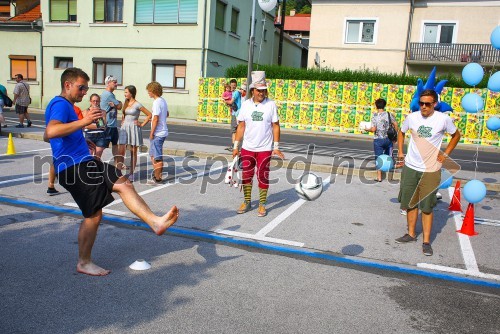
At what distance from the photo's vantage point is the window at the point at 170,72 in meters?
24.8

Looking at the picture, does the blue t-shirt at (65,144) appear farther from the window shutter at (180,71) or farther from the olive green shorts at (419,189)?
the window shutter at (180,71)

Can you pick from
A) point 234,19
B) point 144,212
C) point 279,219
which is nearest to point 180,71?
point 234,19

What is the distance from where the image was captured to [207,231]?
5594 mm

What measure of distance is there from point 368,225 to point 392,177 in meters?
3.71

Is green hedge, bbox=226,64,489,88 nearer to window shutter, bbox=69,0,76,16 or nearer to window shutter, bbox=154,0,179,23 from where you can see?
window shutter, bbox=154,0,179,23

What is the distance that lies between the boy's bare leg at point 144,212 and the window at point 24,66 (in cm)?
2808

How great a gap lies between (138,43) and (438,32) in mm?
17817

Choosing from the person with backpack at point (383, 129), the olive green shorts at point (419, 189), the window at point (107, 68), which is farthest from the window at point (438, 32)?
the olive green shorts at point (419, 189)

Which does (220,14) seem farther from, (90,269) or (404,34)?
(90,269)

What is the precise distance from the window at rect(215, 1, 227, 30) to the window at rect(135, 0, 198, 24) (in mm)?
1487

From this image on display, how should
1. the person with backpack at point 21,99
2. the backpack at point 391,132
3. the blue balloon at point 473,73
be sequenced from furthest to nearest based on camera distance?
the person with backpack at point 21,99
the backpack at point 391,132
the blue balloon at point 473,73

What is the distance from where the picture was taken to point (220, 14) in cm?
2550

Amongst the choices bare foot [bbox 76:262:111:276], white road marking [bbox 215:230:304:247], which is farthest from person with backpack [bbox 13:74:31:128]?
bare foot [bbox 76:262:111:276]

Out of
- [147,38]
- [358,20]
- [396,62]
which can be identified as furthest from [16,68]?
[396,62]
